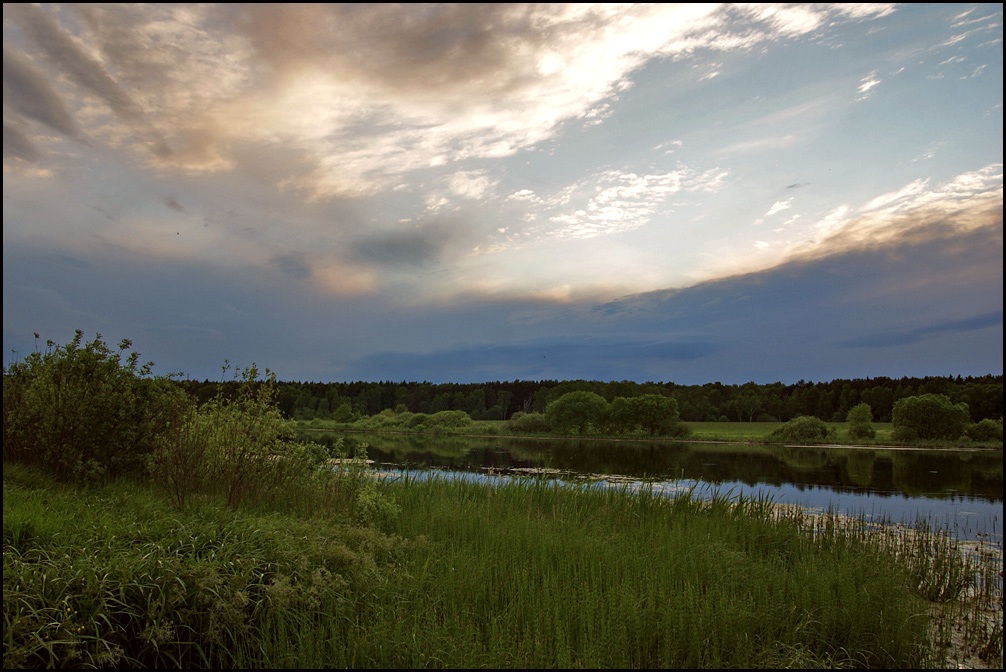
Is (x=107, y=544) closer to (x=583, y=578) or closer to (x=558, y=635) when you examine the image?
(x=558, y=635)

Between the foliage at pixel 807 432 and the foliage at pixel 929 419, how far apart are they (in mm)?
6145

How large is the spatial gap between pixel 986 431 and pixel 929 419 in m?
4.19

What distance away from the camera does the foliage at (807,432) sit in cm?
6156

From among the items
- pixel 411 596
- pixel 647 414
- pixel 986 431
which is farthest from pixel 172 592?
pixel 647 414

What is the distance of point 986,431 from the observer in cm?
5359

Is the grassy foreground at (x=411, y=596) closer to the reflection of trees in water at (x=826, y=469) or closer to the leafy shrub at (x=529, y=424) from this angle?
the reflection of trees in water at (x=826, y=469)

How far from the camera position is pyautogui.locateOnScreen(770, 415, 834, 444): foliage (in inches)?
2424

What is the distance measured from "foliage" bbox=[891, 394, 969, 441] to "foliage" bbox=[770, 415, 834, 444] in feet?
20.2

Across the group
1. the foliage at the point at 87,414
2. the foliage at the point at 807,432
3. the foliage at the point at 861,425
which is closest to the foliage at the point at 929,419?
the foliage at the point at 861,425

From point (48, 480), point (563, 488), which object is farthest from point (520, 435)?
point (48, 480)

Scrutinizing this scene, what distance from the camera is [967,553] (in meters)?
11.8

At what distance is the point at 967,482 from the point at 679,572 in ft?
92.4

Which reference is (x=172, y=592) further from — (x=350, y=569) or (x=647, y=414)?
(x=647, y=414)

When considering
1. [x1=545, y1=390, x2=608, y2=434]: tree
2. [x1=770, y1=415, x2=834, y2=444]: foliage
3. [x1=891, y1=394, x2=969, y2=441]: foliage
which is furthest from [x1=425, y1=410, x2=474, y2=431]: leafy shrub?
[x1=891, y1=394, x2=969, y2=441]: foliage
